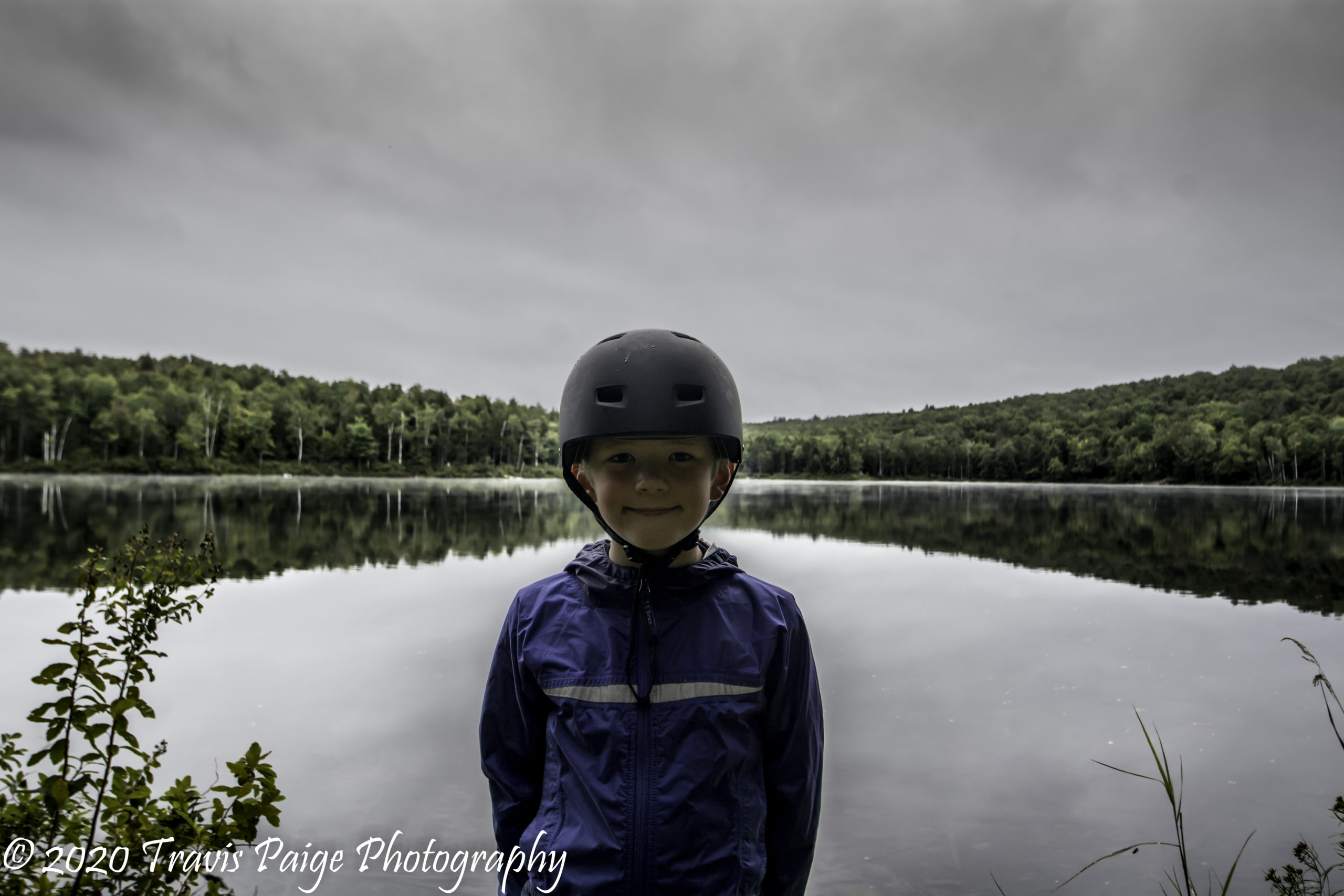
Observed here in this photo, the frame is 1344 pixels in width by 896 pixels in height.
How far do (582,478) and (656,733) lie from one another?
113 cm

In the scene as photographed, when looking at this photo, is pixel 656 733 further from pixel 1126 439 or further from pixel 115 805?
pixel 1126 439

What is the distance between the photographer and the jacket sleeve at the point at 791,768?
214 cm

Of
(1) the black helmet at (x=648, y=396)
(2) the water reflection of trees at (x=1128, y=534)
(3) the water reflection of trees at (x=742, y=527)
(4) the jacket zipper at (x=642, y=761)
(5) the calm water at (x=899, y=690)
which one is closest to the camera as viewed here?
(4) the jacket zipper at (x=642, y=761)

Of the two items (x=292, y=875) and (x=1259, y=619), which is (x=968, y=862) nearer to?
(x=292, y=875)

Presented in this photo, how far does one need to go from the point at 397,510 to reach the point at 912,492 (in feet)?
189

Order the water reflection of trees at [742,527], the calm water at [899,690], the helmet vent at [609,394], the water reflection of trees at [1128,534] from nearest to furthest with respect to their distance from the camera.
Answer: the helmet vent at [609,394] → the calm water at [899,690] → the water reflection of trees at [742,527] → the water reflection of trees at [1128,534]

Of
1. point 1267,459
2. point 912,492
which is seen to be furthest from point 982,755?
point 1267,459

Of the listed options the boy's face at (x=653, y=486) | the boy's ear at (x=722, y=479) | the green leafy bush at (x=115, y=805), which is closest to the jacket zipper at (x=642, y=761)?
the boy's face at (x=653, y=486)

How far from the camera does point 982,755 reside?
7008mm

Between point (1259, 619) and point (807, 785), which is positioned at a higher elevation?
point (807, 785)

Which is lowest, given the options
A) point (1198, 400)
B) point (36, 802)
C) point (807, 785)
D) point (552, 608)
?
point (36, 802)

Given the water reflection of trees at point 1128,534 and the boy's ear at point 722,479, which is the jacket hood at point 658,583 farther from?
the water reflection of trees at point 1128,534

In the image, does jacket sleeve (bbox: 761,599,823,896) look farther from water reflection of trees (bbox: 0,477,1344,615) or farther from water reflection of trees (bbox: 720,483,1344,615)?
water reflection of trees (bbox: 720,483,1344,615)

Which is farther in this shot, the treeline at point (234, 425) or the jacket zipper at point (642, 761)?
the treeline at point (234, 425)
